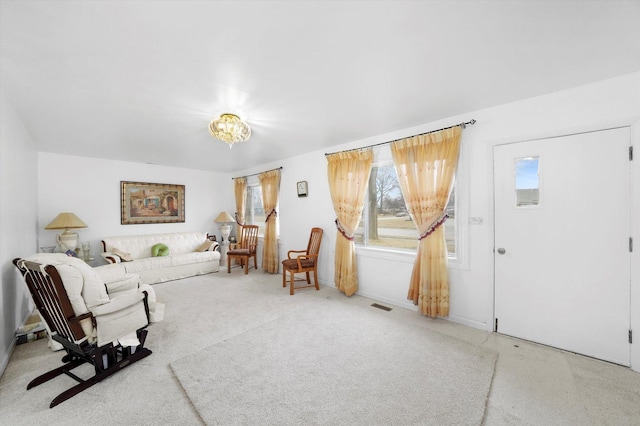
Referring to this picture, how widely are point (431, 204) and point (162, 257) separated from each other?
16.2ft

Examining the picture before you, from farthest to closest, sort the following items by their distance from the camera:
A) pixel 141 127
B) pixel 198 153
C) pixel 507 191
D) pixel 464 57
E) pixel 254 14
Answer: pixel 198 153
pixel 141 127
pixel 507 191
pixel 464 57
pixel 254 14

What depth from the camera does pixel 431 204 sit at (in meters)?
2.88

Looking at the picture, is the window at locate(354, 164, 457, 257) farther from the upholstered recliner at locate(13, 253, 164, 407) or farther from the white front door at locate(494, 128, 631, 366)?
the upholstered recliner at locate(13, 253, 164, 407)

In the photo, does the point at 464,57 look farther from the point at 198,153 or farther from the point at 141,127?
the point at 198,153

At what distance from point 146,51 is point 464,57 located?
2.35 metres

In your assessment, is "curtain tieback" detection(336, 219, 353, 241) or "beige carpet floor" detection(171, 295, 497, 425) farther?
"curtain tieback" detection(336, 219, 353, 241)

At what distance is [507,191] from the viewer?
2508 millimetres

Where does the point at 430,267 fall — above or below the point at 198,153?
below

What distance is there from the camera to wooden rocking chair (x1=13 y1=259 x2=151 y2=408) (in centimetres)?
170

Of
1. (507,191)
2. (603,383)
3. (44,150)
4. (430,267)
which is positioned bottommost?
(603,383)

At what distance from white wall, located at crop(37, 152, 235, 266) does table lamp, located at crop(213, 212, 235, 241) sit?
530 millimetres

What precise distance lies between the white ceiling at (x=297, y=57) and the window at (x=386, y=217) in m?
0.90

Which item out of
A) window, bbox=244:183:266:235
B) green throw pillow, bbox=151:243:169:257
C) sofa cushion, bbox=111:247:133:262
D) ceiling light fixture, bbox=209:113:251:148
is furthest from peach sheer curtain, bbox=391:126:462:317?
sofa cushion, bbox=111:247:133:262

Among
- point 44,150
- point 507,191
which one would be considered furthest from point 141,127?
point 507,191
